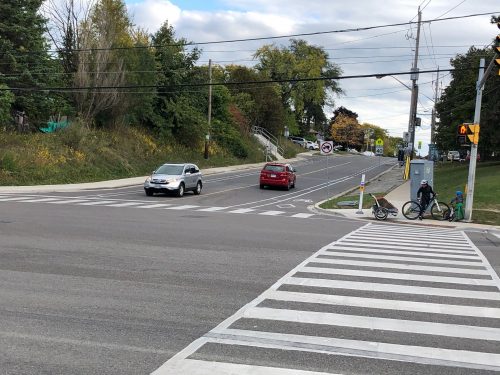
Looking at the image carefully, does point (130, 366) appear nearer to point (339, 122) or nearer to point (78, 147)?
point (78, 147)

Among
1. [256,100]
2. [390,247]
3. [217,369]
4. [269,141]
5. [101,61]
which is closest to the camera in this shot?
[217,369]

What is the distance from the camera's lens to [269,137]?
75438mm

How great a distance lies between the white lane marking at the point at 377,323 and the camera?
240 inches

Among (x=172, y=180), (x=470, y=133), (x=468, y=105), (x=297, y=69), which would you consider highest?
(x=297, y=69)

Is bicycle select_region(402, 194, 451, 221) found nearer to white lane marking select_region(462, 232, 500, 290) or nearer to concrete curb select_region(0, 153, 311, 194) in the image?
white lane marking select_region(462, 232, 500, 290)

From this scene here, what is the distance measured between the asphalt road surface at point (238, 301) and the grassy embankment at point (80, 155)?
58.0ft

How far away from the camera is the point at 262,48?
8944cm

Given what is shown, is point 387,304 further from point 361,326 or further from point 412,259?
point 412,259

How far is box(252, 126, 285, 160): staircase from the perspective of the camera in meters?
71.9

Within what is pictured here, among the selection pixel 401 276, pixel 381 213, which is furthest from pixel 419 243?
pixel 381 213

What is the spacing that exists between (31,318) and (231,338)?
92.7 inches

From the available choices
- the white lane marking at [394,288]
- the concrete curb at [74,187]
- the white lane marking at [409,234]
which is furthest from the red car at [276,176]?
the white lane marking at [394,288]

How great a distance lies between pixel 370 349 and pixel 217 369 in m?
1.62

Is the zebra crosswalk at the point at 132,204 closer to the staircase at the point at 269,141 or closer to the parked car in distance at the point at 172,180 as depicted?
the parked car in distance at the point at 172,180
